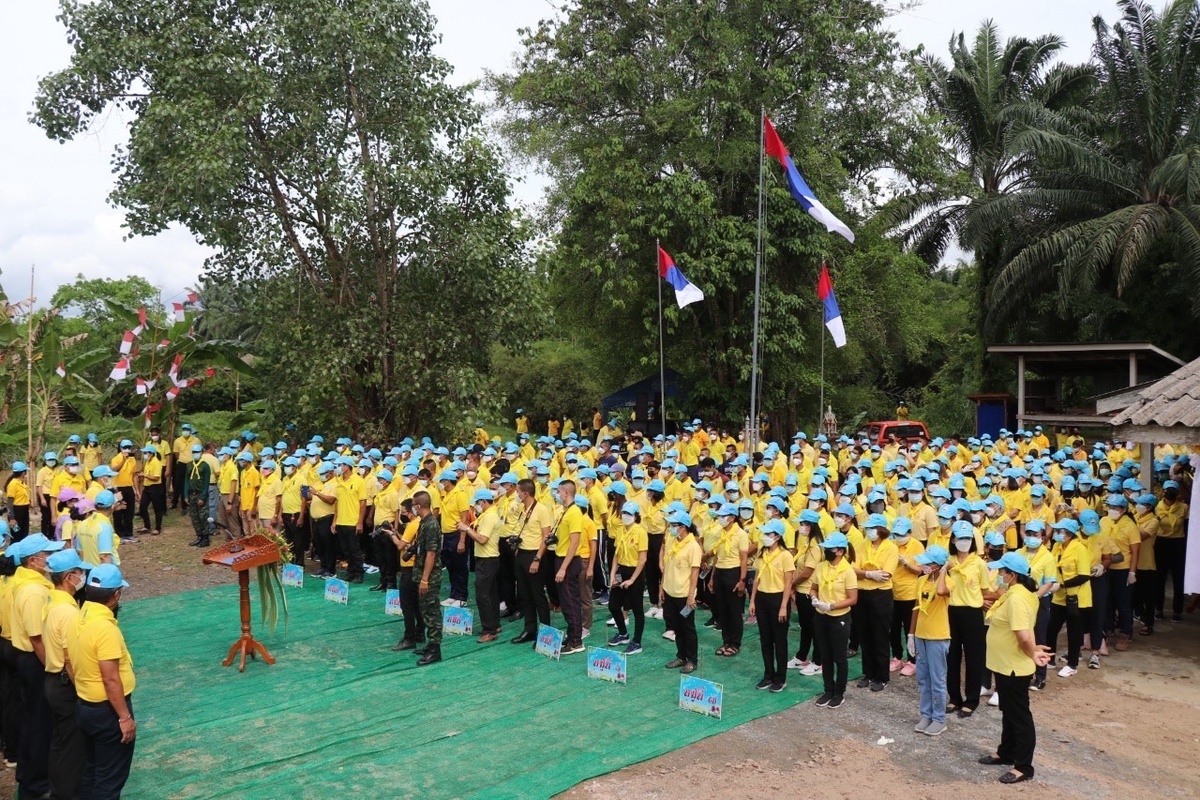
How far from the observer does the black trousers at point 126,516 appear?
16.0 metres

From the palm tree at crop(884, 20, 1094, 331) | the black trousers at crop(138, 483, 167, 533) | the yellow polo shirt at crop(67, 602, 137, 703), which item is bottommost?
the black trousers at crop(138, 483, 167, 533)

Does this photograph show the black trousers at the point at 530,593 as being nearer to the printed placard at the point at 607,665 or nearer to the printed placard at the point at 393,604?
the printed placard at the point at 607,665

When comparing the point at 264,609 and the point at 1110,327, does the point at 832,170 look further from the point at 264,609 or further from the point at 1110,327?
the point at 264,609

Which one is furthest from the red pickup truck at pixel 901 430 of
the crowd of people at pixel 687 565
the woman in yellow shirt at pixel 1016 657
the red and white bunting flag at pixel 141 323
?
the red and white bunting flag at pixel 141 323

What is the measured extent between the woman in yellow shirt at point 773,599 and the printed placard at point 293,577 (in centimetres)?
661

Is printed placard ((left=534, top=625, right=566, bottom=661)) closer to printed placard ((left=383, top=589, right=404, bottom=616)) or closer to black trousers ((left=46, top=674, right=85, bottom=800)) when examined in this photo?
printed placard ((left=383, top=589, right=404, bottom=616))

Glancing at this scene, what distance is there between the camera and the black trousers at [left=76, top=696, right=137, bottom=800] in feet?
19.0

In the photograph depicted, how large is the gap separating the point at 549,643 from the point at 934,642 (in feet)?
→ 12.5

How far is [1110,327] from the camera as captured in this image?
2808 centimetres

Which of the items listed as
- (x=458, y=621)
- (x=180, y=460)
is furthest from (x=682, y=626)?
(x=180, y=460)

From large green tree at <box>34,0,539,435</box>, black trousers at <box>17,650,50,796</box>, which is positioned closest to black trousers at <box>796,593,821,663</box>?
black trousers at <box>17,650,50,796</box>

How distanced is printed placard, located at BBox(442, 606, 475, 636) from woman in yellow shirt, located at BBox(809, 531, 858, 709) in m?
3.95

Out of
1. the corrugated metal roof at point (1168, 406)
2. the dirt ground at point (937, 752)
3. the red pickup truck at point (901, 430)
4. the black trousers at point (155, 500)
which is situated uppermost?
the corrugated metal roof at point (1168, 406)

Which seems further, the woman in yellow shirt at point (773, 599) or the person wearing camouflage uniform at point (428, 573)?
the person wearing camouflage uniform at point (428, 573)
